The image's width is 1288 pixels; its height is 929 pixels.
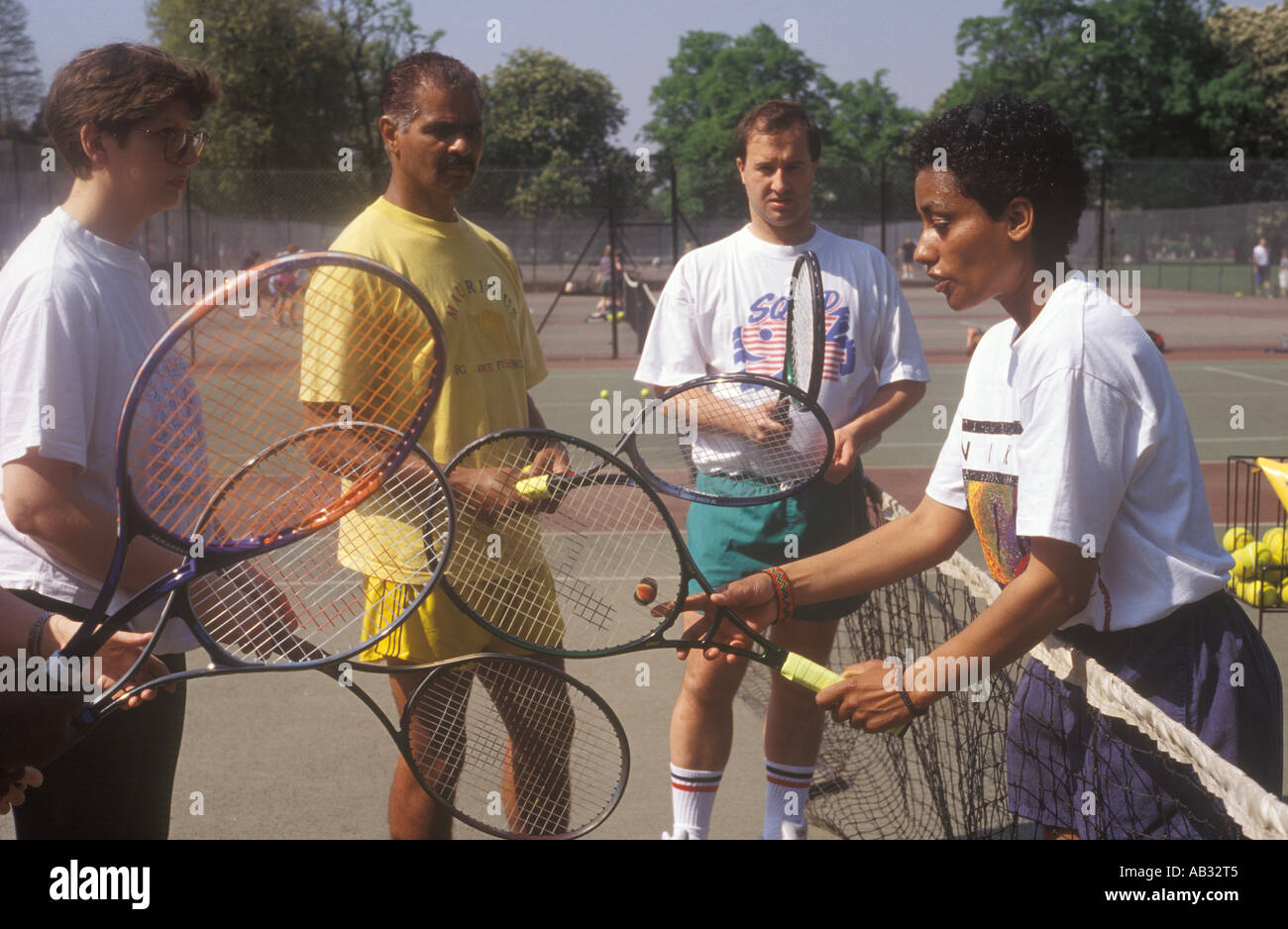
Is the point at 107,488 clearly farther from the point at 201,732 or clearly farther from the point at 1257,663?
the point at 201,732

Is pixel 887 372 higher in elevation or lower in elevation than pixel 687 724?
higher

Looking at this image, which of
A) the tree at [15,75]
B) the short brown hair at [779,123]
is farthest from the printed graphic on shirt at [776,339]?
the tree at [15,75]

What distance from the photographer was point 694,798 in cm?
342

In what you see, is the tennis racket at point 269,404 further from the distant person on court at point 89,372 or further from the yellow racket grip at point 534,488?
the yellow racket grip at point 534,488

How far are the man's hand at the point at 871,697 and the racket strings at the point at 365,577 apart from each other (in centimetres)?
77

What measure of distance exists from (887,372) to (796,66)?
66.4 meters

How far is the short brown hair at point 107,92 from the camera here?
2262 mm

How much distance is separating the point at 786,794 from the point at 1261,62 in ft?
208

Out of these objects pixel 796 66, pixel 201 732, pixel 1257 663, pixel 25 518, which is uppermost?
pixel 796 66

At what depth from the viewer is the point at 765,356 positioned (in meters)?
3.51

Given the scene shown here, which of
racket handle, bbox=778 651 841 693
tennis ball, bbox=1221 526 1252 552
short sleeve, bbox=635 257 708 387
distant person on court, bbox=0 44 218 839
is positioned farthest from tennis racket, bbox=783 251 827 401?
tennis ball, bbox=1221 526 1252 552

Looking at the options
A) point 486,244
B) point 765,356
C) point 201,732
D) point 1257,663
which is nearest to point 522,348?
point 486,244

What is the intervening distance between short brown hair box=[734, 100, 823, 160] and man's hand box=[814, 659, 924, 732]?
169 centimetres
